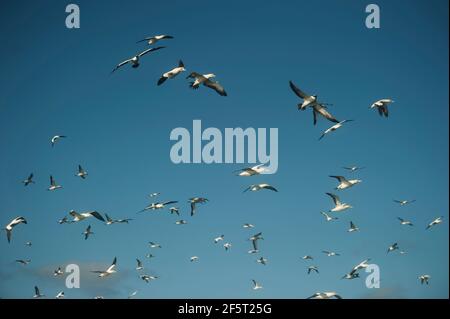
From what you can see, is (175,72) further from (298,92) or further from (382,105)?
(382,105)

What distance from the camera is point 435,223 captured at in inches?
1719

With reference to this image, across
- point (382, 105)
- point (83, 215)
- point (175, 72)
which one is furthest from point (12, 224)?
point (382, 105)

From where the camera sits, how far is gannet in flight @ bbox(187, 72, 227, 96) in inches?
1027

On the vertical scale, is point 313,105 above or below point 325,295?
above

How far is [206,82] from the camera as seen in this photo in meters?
26.5

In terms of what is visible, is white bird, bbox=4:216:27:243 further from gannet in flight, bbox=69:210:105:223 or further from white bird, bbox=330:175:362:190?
white bird, bbox=330:175:362:190

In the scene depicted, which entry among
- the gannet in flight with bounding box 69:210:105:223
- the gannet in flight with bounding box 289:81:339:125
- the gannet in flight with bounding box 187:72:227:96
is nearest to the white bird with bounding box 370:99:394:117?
the gannet in flight with bounding box 289:81:339:125

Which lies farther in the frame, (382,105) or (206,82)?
(382,105)

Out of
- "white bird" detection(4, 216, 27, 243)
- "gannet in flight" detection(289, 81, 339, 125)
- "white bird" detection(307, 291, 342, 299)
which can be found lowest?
"white bird" detection(307, 291, 342, 299)

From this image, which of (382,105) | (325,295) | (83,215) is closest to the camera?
(325,295)

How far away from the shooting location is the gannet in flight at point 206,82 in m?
26.1
